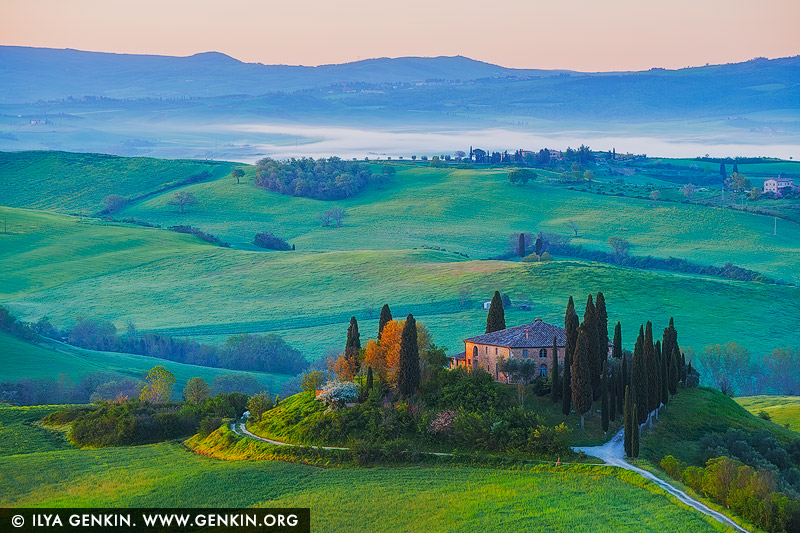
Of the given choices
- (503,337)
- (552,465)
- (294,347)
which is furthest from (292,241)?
(552,465)

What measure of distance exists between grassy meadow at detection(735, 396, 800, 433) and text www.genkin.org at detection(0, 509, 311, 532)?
4370 centimetres

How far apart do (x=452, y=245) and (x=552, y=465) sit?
133139mm

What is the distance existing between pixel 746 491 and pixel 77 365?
7856cm

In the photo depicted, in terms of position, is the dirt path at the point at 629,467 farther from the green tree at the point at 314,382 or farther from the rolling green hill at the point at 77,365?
the rolling green hill at the point at 77,365

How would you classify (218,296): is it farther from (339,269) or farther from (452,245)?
(452,245)

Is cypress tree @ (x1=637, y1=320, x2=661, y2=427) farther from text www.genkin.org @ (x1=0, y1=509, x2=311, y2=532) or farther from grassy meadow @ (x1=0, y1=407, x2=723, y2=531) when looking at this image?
text www.genkin.org @ (x1=0, y1=509, x2=311, y2=532)

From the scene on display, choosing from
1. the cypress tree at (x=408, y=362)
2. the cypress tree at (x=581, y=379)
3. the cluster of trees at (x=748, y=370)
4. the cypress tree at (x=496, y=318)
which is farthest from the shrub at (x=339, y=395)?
the cluster of trees at (x=748, y=370)

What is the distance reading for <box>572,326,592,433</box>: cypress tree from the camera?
62.0m

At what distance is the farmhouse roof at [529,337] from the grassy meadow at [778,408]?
1958 centimetres

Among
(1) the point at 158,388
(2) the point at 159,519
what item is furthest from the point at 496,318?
(2) the point at 159,519

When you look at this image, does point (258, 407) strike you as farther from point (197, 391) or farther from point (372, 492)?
point (372, 492)

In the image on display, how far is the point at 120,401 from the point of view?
81.3m

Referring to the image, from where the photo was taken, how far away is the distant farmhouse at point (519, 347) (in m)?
68.3

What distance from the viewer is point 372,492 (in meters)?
51.6
